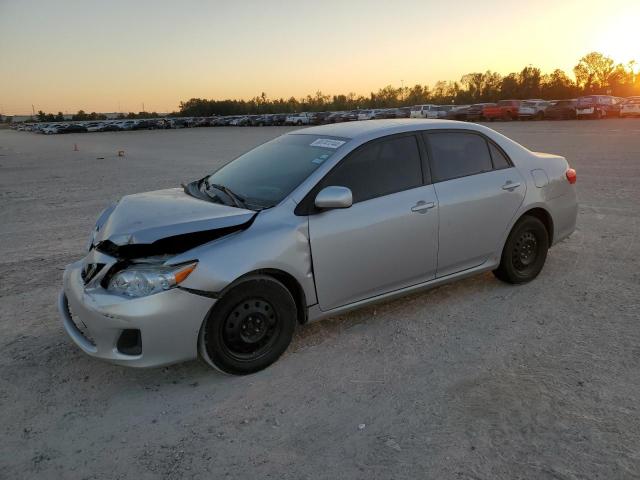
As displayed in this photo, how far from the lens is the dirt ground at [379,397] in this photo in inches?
102

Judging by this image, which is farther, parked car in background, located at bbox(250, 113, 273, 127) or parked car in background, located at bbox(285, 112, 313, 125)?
parked car in background, located at bbox(250, 113, 273, 127)

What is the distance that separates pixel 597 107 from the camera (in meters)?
33.1

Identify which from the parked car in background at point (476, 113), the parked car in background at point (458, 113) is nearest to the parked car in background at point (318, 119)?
the parked car in background at point (458, 113)

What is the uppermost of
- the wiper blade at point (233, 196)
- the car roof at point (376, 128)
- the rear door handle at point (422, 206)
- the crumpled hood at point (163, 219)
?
the car roof at point (376, 128)

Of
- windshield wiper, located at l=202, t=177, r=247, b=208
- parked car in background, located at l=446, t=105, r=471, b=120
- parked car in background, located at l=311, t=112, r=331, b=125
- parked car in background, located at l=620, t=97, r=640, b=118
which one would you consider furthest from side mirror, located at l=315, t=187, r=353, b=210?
parked car in background, located at l=311, t=112, r=331, b=125

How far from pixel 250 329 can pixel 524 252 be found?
283 centimetres

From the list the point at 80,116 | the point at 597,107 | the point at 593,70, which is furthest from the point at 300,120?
the point at 80,116

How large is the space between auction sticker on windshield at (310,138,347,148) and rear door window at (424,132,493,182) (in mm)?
803

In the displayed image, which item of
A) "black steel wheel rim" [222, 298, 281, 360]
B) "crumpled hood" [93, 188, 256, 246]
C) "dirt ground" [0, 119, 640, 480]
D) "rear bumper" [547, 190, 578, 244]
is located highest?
"crumpled hood" [93, 188, 256, 246]

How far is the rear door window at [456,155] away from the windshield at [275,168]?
823mm

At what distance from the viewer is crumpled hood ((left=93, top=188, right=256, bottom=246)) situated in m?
3.21

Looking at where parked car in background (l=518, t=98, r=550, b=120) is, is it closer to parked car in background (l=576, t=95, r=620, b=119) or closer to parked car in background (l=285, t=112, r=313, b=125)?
parked car in background (l=576, t=95, r=620, b=119)

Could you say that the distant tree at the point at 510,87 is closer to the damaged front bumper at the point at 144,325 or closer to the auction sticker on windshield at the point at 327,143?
the auction sticker on windshield at the point at 327,143

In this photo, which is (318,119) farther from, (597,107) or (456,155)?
(456,155)
